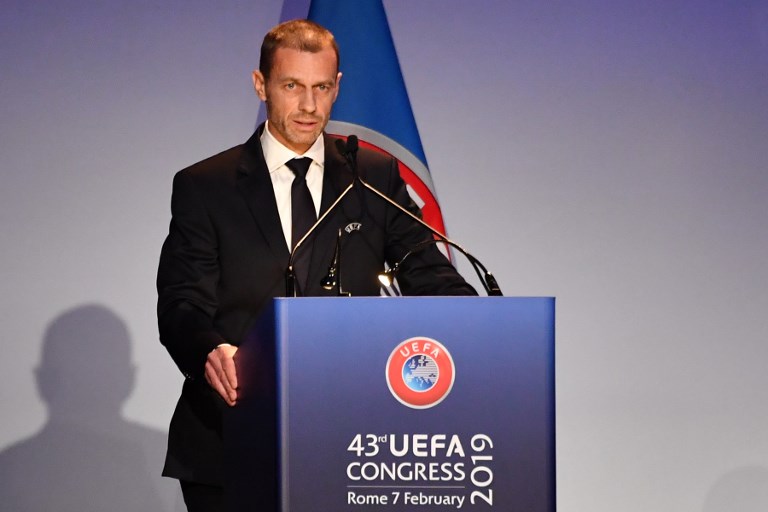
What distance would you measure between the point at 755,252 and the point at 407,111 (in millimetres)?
1494

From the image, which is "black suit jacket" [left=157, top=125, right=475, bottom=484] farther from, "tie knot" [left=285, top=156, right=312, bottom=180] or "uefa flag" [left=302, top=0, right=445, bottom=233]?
"uefa flag" [left=302, top=0, right=445, bottom=233]

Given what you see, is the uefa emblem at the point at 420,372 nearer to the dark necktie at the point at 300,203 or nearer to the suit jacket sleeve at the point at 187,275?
the suit jacket sleeve at the point at 187,275

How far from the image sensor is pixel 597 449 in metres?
3.90

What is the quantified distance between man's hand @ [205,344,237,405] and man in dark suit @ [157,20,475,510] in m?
0.36

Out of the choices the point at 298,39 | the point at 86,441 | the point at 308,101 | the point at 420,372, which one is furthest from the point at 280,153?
the point at 86,441

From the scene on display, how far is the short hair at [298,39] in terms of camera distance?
2.25m

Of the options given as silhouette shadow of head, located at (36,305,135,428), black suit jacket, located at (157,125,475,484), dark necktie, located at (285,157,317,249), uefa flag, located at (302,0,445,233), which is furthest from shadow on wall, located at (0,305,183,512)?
dark necktie, located at (285,157,317,249)

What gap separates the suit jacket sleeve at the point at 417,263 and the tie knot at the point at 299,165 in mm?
210

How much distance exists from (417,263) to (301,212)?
0.92ft

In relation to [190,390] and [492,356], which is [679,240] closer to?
[190,390]

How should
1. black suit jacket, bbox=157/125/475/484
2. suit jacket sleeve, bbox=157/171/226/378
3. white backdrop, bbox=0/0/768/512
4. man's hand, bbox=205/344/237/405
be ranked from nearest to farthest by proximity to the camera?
1. man's hand, bbox=205/344/237/405
2. suit jacket sleeve, bbox=157/171/226/378
3. black suit jacket, bbox=157/125/475/484
4. white backdrop, bbox=0/0/768/512

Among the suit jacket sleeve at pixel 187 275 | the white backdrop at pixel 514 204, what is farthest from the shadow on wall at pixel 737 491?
the suit jacket sleeve at pixel 187 275

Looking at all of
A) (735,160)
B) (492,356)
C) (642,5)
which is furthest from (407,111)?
(492,356)

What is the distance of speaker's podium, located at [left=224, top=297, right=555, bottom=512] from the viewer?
1.41 m
